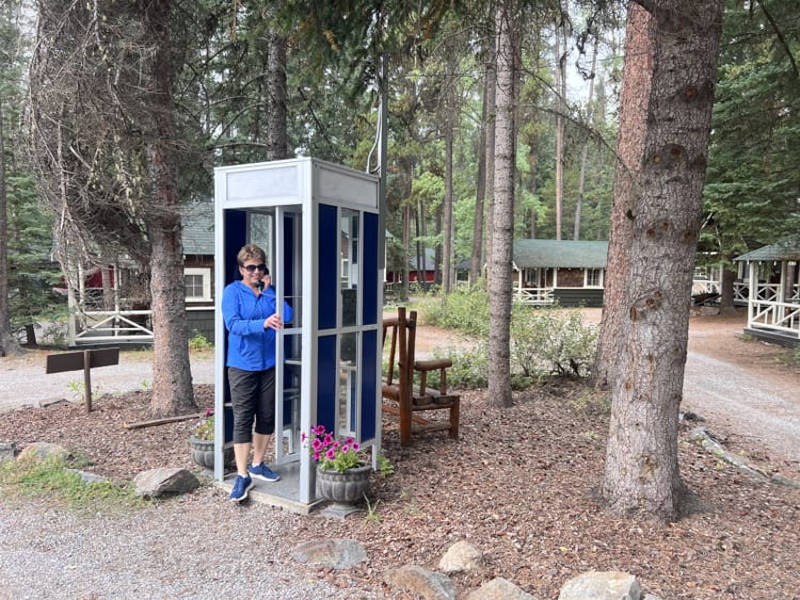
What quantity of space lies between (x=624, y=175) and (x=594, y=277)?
2632cm

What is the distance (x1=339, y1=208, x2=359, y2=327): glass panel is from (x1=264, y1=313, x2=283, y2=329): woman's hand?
26.0 inches

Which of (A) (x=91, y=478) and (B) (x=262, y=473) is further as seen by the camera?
(A) (x=91, y=478)

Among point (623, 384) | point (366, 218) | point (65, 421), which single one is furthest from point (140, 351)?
point (623, 384)

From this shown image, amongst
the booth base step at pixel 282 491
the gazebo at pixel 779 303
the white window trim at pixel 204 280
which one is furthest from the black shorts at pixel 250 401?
the white window trim at pixel 204 280

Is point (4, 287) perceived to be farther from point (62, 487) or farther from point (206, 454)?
point (206, 454)

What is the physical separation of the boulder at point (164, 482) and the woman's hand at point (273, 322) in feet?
4.78

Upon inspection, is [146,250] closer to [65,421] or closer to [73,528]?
[65,421]

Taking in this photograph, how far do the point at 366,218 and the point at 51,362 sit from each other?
4.25 meters

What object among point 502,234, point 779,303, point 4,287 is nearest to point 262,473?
point 502,234

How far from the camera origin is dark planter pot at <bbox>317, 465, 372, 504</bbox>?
3.95 metres

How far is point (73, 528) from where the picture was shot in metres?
3.88

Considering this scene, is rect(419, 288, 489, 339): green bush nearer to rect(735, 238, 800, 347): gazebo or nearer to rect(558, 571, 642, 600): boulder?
rect(735, 238, 800, 347): gazebo

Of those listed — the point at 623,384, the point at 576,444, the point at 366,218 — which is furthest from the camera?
the point at 576,444

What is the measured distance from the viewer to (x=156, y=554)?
3506mm
